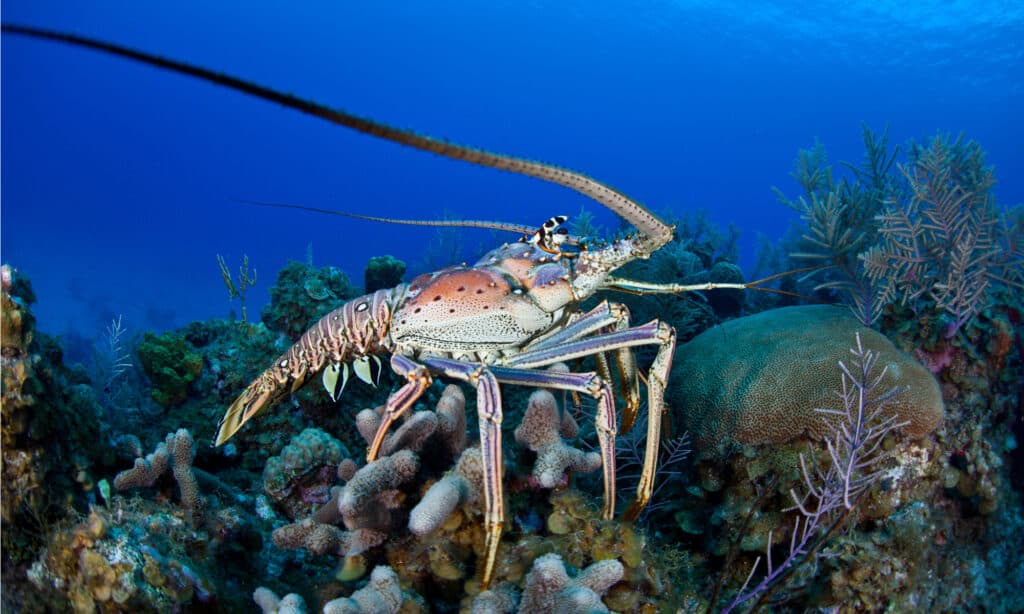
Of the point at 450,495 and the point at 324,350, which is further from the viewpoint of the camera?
the point at 324,350

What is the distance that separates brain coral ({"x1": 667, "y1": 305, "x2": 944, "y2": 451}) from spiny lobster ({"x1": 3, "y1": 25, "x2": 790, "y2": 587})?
65 centimetres

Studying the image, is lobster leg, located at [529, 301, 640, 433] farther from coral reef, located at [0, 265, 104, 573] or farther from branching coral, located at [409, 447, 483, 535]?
coral reef, located at [0, 265, 104, 573]

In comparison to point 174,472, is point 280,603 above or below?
below

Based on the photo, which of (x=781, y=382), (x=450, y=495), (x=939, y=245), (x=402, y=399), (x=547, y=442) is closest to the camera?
(x=450, y=495)

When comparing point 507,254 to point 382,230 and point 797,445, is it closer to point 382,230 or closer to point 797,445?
point 797,445

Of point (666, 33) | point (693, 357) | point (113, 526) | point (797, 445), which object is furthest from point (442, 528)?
point (666, 33)

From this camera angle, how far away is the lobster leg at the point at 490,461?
2.04m

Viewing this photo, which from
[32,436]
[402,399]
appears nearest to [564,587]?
[402,399]

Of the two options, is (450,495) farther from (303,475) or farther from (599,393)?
(303,475)

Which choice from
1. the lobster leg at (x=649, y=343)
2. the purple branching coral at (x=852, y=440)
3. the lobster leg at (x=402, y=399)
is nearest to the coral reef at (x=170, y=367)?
the lobster leg at (x=402, y=399)

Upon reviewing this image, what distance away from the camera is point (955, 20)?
50094 millimetres

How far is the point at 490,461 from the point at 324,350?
7.16 ft

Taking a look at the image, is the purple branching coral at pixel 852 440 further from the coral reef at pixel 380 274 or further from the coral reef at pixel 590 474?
the coral reef at pixel 380 274

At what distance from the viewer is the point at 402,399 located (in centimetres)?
279
